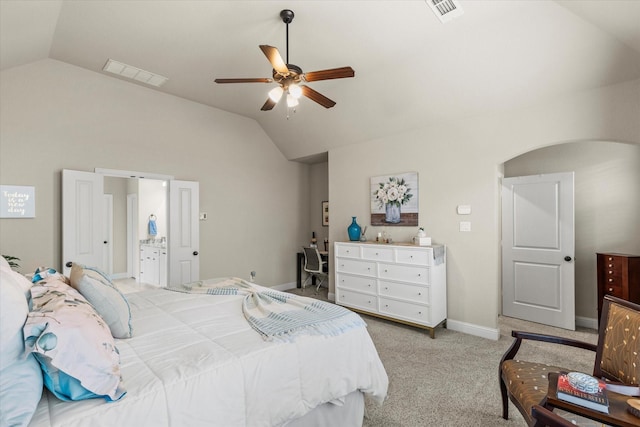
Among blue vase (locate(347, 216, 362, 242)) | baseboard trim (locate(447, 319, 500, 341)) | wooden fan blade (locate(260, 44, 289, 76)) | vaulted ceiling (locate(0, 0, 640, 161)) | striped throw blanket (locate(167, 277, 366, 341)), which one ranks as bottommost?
baseboard trim (locate(447, 319, 500, 341))

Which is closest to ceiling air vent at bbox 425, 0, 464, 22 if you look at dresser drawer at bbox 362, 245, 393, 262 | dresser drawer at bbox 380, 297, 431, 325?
dresser drawer at bbox 362, 245, 393, 262

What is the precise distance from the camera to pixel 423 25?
2.80m

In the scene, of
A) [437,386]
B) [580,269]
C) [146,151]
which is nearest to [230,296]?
[437,386]

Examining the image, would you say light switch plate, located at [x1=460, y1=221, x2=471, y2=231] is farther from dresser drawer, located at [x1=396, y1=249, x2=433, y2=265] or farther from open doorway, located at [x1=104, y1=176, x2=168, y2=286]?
open doorway, located at [x1=104, y1=176, x2=168, y2=286]

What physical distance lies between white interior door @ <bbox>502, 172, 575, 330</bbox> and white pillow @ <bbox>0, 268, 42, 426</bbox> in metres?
4.93

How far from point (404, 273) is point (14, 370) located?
352 centimetres

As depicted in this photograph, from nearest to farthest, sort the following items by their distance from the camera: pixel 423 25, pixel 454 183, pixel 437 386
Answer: pixel 437 386 < pixel 423 25 < pixel 454 183

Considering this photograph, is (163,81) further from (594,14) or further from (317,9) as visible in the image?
(594,14)

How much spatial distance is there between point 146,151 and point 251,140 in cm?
176

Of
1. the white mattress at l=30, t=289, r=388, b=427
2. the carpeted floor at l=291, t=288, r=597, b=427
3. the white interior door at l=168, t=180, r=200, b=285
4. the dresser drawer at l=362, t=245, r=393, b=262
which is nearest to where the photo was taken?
the white mattress at l=30, t=289, r=388, b=427

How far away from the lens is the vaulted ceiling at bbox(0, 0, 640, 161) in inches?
101

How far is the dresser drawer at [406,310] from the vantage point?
369 cm

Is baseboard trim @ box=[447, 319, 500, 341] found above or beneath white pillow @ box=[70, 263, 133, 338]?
beneath

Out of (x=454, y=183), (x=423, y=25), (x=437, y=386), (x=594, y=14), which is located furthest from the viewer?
(x=454, y=183)
